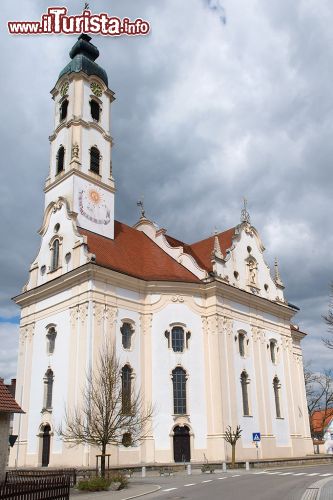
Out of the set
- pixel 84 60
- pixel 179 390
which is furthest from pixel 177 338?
pixel 84 60

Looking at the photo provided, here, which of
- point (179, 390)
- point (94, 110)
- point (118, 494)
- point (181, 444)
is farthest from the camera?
point (94, 110)

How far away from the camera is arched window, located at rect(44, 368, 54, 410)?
32.9m

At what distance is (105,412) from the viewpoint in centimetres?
2434

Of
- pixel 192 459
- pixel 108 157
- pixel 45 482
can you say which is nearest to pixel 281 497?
pixel 45 482

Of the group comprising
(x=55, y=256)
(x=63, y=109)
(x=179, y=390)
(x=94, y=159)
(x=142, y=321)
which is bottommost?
(x=179, y=390)

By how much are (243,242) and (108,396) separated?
21.2 m

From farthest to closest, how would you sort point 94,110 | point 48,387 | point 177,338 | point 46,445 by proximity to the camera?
point 94,110
point 177,338
point 48,387
point 46,445

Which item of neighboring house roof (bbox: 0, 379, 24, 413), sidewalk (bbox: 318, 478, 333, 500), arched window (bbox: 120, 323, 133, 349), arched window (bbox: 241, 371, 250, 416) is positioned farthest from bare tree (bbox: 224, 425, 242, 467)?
neighboring house roof (bbox: 0, 379, 24, 413)

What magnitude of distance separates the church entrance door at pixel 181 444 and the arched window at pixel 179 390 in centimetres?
109

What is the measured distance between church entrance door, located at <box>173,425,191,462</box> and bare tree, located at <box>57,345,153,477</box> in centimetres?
211

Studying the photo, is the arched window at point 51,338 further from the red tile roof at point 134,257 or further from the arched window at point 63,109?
the arched window at point 63,109

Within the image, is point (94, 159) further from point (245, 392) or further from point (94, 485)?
point (94, 485)

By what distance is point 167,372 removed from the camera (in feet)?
110

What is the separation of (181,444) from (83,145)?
22378mm
